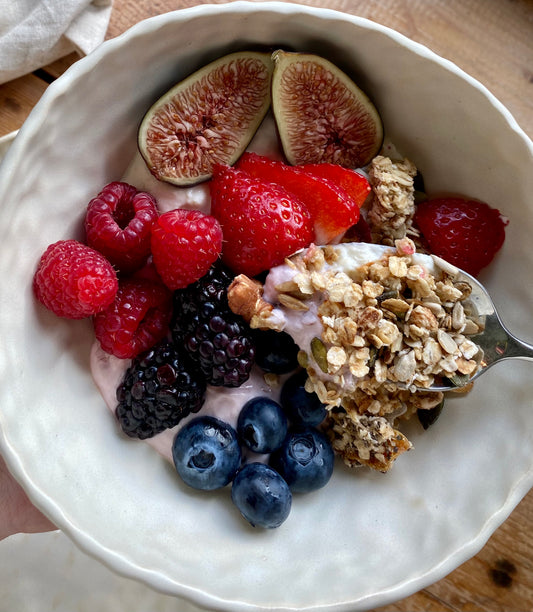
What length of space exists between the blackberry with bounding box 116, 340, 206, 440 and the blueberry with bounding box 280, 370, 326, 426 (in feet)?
0.61

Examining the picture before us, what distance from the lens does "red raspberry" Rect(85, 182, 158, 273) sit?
1.16 meters

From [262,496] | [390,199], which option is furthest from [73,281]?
[390,199]

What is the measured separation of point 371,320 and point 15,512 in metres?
0.90

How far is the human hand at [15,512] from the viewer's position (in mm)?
1343

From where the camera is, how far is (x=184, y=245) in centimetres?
112

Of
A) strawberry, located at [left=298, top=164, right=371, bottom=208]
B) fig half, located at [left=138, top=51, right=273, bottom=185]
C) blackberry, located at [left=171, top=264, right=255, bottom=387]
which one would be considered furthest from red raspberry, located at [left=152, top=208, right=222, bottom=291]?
strawberry, located at [left=298, top=164, right=371, bottom=208]

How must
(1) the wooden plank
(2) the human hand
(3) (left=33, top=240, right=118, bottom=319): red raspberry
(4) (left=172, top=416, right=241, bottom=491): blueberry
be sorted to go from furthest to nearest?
(1) the wooden plank
(2) the human hand
(4) (left=172, top=416, right=241, bottom=491): blueberry
(3) (left=33, top=240, right=118, bottom=319): red raspberry

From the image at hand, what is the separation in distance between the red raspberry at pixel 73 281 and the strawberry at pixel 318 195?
1.24ft

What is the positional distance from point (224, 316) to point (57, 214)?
1.25 feet

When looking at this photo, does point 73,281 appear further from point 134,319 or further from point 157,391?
point 157,391

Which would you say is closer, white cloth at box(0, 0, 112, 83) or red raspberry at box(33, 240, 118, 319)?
red raspberry at box(33, 240, 118, 319)

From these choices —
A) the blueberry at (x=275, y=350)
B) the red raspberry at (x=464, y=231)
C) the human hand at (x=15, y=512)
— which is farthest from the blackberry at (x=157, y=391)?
the red raspberry at (x=464, y=231)

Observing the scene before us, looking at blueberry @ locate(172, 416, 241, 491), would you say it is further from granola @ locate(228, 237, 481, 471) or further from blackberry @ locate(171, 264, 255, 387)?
granola @ locate(228, 237, 481, 471)

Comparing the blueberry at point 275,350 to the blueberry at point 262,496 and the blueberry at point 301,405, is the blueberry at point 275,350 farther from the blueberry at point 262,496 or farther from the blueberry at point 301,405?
the blueberry at point 262,496
